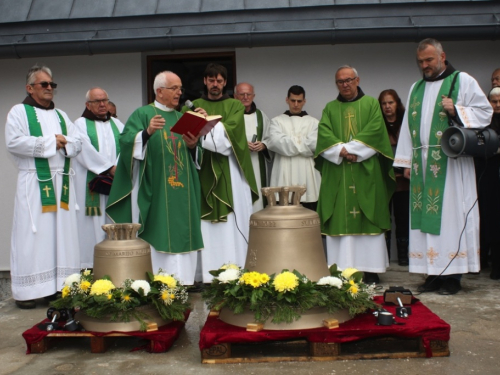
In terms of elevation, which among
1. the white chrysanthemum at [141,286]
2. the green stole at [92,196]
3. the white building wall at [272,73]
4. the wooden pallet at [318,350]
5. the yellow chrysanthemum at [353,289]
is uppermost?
the white building wall at [272,73]

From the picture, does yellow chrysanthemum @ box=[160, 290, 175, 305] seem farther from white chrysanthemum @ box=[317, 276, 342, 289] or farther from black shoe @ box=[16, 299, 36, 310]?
black shoe @ box=[16, 299, 36, 310]

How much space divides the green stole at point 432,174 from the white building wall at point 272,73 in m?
2.31

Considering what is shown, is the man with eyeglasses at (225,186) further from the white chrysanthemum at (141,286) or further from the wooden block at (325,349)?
the wooden block at (325,349)

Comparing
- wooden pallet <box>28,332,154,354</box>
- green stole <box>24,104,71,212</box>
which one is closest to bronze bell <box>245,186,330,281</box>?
wooden pallet <box>28,332,154,354</box>

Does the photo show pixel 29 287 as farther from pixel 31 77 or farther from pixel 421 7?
pixel 421 7

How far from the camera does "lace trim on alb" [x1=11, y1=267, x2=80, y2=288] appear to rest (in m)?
6.53

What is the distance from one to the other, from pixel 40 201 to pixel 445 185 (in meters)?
4.12

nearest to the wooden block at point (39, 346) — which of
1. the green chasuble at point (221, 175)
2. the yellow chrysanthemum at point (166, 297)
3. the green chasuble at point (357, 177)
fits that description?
the yellow chrysanthemum at point (166, 297)

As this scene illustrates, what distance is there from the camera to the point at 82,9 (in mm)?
9156

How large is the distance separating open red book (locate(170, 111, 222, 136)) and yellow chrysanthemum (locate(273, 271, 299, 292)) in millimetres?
2055

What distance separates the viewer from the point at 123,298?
4.83m

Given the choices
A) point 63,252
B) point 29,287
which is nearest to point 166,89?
point 63,252

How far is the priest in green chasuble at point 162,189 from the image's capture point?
22.0 ft

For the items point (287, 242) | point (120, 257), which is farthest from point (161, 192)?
point (287, 242)
